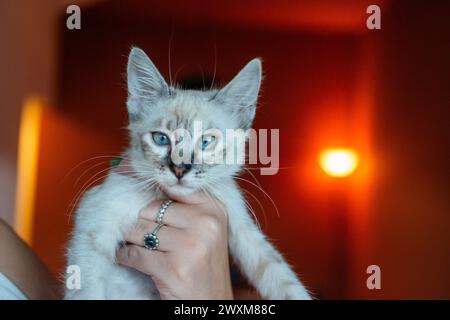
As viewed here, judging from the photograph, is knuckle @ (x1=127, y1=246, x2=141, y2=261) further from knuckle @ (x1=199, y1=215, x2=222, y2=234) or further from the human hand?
knuckle @ (x1=199, y1=215, x2=222, y2=234)

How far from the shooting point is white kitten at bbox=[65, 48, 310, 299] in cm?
77

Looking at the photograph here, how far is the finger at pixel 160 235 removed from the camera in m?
0.74

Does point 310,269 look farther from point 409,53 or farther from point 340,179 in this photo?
point 409,53

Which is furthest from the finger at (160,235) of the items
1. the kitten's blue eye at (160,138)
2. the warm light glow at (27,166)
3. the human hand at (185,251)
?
the warm light glow at (27,166)

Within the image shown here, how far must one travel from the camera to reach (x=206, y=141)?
0.77 metres

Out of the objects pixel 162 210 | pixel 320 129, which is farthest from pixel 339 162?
pixel 162 210

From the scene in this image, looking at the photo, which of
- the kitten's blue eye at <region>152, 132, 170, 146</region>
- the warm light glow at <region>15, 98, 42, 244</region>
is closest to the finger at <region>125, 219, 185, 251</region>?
the kitten's blue eye at <region>152, 132, 170, 146</region>

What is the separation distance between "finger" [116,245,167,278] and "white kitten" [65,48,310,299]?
1cm

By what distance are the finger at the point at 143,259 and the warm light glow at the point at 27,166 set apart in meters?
0.21

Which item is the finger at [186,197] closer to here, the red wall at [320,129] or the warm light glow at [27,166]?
the red wall at [320,129]

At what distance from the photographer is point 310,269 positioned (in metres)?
0.80
